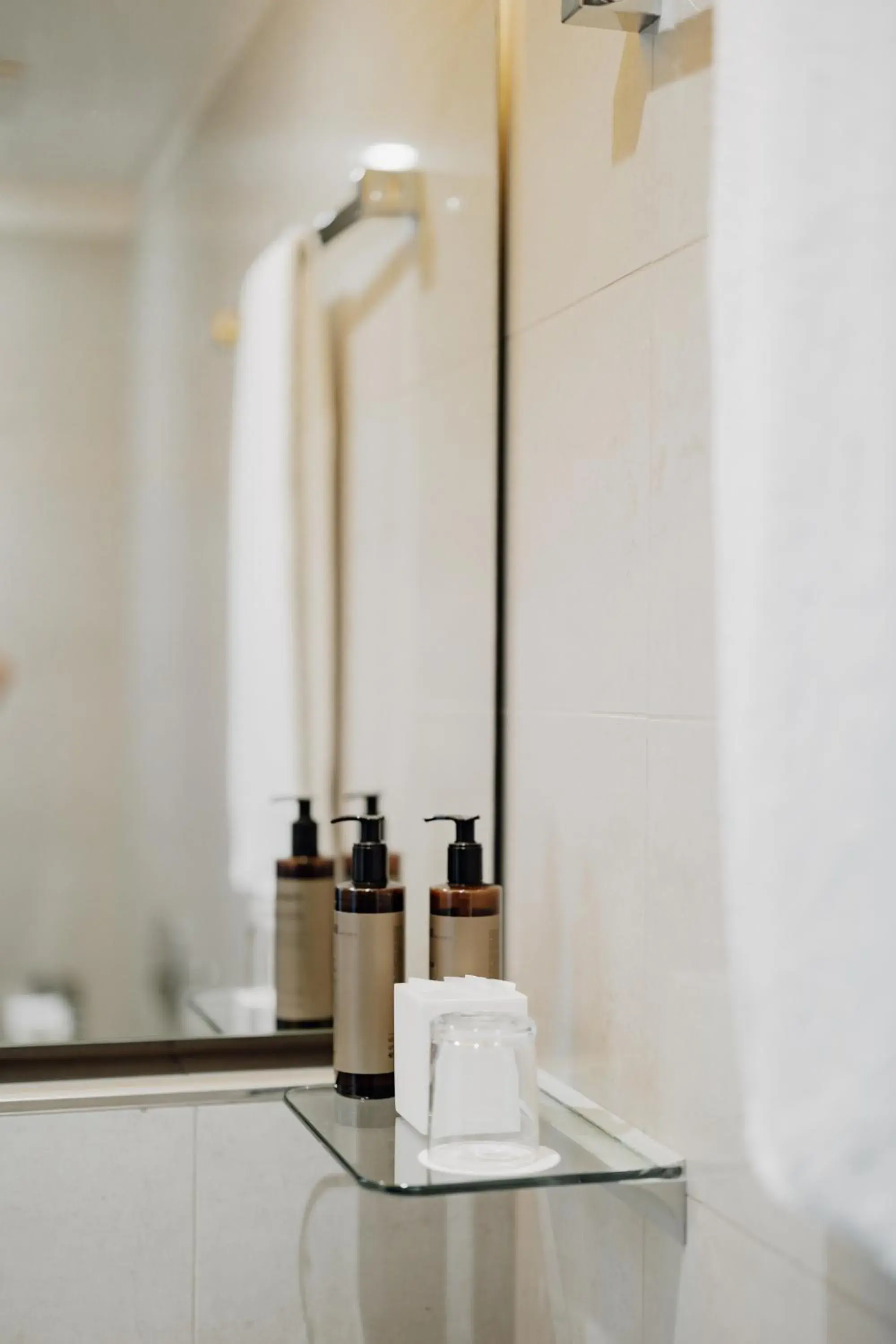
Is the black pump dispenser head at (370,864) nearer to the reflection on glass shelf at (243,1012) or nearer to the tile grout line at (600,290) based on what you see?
the reflection on glass shelf at (243,1012)

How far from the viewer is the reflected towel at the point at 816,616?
1.85 feet

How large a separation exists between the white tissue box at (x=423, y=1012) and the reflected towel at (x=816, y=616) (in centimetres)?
34

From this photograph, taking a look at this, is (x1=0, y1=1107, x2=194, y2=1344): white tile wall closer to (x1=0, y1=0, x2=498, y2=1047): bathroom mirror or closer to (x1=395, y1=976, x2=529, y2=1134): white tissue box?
(x1=0, y1=0, x2=498, y2=1047): bathroom mirror

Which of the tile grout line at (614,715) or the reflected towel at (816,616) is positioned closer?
the reflected towel at (816,616)

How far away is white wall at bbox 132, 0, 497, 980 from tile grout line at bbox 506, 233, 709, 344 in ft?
0.16

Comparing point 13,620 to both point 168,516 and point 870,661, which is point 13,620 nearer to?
point 168,516

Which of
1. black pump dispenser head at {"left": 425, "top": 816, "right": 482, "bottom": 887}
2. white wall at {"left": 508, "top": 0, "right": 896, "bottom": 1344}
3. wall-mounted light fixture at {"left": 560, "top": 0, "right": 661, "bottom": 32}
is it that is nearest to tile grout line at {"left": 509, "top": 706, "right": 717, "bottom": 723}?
white wall at {"left": 508, "top": 0, "right": 896, "bottom": 1344}

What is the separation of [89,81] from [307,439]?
346mm

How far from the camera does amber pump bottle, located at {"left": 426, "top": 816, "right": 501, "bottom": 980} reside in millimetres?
1010

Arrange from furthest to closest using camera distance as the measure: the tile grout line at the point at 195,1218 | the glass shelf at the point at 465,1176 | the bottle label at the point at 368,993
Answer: the tile grout line at the point at 195,1218, the bottle label at the point at 368,993, the glass shelf at the point at 465,1176

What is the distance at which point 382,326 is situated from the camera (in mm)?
1279

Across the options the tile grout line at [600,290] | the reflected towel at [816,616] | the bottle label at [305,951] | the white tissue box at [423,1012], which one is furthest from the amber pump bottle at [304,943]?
the reflected towel at [816,616]

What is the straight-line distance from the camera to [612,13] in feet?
2.93

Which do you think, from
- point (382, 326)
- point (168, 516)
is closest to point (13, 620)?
point (168, 516)
